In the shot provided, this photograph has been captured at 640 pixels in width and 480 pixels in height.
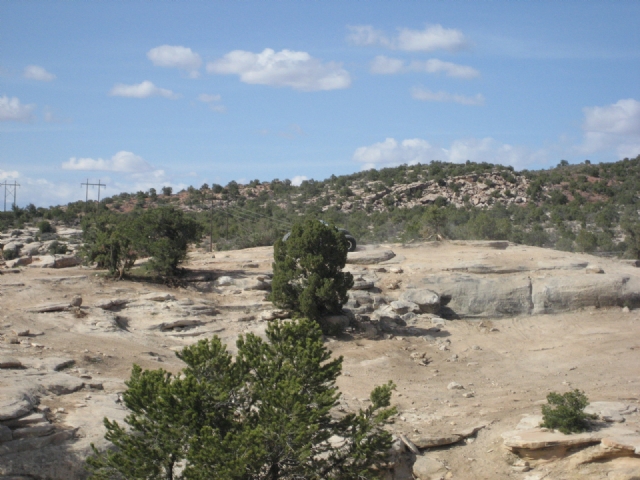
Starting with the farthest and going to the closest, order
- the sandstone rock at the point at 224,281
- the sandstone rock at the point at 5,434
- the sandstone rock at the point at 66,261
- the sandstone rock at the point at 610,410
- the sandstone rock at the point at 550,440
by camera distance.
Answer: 1. the sandstone rock at the point at 66,261
2. the sandstone rock at the point at 224,281
3. the sandstone rock at the point at 610,410
4. the sandstone rock at the point at 550,440
5. the sandstone rock at the point at 5,434

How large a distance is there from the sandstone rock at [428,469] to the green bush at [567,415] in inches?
88.3

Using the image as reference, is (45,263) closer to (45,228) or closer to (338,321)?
(338,321)

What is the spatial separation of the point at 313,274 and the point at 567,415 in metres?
8.35

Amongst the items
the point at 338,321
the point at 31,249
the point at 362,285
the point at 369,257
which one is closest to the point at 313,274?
the point at 338,321

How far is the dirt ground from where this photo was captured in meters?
13.1

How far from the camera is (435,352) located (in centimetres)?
1806

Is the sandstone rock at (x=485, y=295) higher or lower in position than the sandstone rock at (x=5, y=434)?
higher

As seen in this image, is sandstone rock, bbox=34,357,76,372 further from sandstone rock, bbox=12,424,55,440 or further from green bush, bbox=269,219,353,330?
green bush, bbox=269,219,353,330

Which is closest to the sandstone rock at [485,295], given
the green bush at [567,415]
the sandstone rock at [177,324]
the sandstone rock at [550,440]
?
the sandstone rock at [177,324]

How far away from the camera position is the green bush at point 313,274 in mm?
18500

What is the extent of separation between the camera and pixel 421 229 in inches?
1296

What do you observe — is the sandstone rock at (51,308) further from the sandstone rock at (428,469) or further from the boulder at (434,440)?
the sandstone rock at (428,469)

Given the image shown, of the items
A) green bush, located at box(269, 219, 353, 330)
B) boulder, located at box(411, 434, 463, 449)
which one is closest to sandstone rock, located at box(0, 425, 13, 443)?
boulder, located at box(411, 434, 463, 449)

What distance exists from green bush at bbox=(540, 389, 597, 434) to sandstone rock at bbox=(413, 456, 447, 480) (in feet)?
7.36
